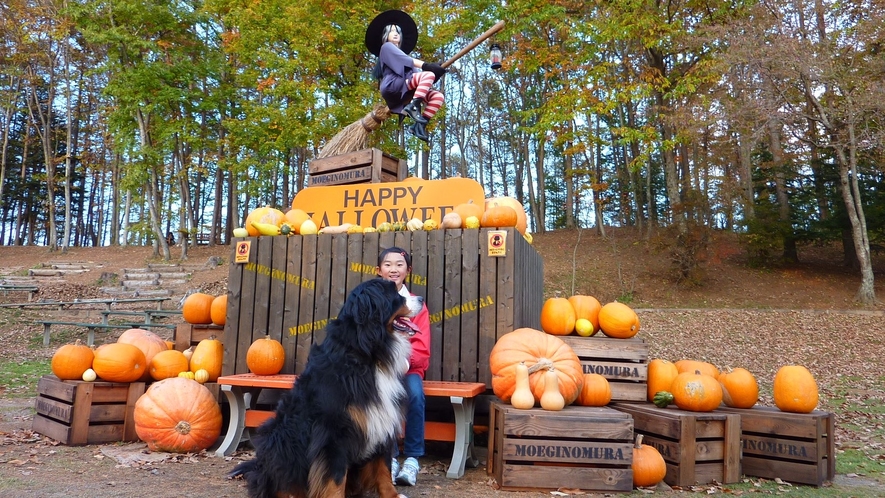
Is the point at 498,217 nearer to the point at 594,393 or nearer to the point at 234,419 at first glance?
the point at 594,393

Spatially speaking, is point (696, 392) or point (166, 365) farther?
point (166, 365)

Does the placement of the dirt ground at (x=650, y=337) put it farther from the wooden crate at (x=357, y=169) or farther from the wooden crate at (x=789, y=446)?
the wooden crate at (x=357, y=169)

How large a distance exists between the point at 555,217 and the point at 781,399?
28.7 meters

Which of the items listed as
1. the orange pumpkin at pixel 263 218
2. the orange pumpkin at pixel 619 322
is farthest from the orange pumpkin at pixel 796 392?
the orange pumpkin at pixel 263 218

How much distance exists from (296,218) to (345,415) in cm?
288

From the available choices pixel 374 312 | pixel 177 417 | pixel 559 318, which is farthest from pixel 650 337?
pixel 374 312

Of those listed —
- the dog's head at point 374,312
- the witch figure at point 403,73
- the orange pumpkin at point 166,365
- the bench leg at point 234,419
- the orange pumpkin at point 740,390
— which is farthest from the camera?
the witch figure at point 403,73

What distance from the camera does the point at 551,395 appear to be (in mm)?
3898

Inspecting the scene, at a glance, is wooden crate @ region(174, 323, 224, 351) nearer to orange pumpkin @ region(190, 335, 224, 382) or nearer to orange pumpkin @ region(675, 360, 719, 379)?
orange pumpkin @ region(190, 335, 224, 382)

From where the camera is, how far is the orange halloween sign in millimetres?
5441

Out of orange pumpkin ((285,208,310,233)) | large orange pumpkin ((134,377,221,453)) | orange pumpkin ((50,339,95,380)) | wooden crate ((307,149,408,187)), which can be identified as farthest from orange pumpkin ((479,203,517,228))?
orange pumpkin ((50,339,95,380))

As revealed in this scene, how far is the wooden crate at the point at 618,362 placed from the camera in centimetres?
462

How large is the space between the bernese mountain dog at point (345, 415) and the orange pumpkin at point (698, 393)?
7.46 feet

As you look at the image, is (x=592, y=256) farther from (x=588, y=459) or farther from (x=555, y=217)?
→ (x=588, y=459)
